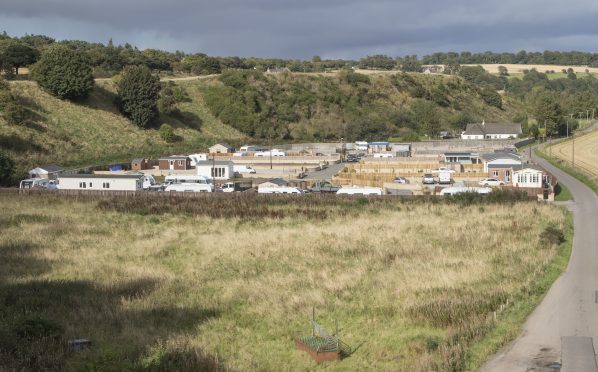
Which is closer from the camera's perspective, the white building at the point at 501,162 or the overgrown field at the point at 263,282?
the overgrown field at the point at 263,282

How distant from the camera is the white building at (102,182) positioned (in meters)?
52.4

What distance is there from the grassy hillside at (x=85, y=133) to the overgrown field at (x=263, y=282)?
24.1 m

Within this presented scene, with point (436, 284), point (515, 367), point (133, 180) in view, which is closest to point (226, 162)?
point (133, 180)

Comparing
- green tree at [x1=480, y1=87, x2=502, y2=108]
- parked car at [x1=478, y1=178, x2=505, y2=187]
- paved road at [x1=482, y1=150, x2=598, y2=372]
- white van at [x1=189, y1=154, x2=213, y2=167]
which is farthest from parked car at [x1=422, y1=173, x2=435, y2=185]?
green tree at [x1=480, y1=87, x2=502, y2=108]

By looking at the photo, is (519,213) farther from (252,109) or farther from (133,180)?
(252,109)

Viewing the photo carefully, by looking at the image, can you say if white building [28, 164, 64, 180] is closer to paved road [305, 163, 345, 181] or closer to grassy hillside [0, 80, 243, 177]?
grassy hillside [0, 80, 243, 177]

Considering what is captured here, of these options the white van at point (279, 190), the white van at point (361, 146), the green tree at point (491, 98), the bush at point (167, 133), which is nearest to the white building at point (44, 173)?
the white van at point (279, 190)

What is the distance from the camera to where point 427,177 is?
57.4m

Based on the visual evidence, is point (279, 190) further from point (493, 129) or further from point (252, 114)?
point (493, 129)

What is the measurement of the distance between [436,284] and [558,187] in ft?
109

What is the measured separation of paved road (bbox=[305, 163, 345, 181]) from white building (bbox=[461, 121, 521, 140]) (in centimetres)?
3810

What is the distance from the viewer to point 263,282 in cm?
2564

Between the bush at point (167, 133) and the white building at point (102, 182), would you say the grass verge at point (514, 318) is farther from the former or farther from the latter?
the bush at point (167, 133)

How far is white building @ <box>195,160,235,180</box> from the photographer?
61.6m
